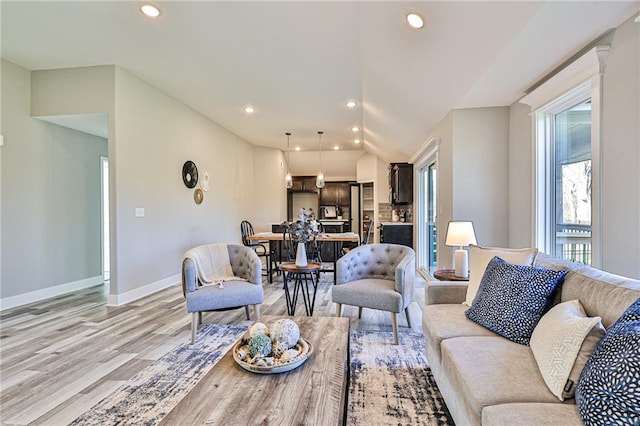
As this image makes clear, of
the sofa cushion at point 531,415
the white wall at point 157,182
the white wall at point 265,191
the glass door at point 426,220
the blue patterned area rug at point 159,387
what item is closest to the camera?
the sofa cushion at point 531,415

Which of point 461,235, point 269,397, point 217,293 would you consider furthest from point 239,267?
point 269,397

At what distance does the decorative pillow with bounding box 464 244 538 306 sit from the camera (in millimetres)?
2211

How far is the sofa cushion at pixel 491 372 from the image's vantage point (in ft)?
4.37

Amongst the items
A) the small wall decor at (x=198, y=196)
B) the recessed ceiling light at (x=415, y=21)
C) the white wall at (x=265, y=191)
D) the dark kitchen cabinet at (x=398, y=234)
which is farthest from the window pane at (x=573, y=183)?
the white wall at (x=265, y=191)

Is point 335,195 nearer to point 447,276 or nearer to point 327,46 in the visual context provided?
point 327,46

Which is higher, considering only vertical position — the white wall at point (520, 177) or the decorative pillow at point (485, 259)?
the white wall at point (520, 177)

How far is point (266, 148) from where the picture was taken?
9.16m

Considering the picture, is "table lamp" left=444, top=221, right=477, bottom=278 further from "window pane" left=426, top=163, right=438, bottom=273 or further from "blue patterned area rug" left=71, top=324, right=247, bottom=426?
"window pane" left=426, top=163, right=438, bottom=273

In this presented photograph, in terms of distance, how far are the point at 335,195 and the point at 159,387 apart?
9233 mm

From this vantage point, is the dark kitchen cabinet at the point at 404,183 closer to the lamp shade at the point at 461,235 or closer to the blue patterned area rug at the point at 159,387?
the lamp shade at the point at 461,235

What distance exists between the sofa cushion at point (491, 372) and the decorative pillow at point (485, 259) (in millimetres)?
564

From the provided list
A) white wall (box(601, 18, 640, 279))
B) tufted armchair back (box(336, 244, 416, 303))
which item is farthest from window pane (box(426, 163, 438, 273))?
white wall (box(601, 18, 640, 279))

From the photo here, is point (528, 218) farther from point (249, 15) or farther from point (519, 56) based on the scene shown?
point (249, 15)

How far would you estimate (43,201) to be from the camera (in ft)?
14.7
